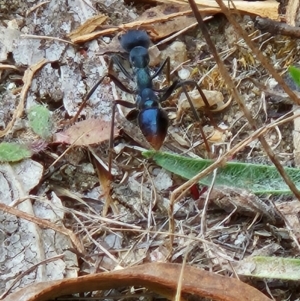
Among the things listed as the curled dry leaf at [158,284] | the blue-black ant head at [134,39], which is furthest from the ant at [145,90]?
the curled dry leaf at [158,284]

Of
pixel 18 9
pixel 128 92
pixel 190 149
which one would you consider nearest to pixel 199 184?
pixel 190 149

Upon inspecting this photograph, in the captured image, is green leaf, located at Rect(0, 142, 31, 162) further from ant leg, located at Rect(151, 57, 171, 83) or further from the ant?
ant leg, located at Rect(151, 57, 171, 83)

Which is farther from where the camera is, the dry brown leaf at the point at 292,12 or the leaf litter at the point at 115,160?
the dry brown leaf at the point at 292,12

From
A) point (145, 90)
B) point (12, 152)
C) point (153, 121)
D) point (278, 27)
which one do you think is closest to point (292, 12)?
point (278, 27)

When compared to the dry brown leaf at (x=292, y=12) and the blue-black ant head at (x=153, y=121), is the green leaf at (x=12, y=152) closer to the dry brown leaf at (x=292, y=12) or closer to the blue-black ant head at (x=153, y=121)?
the blue-black ant head at (x=153, y=121)

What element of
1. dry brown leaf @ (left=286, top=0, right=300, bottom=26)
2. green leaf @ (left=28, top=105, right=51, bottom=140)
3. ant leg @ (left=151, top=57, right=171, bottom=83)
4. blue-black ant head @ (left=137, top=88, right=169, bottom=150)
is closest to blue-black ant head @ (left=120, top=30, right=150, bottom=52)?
ant leg @ (left=151, top=57, right=171, bottom=83)

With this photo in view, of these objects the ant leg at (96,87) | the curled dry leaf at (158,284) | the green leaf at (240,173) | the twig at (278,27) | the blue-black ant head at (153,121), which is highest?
the twig at (278,27)
